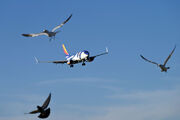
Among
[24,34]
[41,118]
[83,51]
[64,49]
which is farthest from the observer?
[64,49]

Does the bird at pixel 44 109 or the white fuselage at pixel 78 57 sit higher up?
the white fuselage at pixel 78 57

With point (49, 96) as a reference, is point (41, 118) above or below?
below

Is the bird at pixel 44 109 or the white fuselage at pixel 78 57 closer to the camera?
the bird at pixel 44 109

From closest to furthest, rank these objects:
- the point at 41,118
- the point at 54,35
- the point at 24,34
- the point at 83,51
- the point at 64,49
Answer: the point at 41,118 → the point at 54,35 → the point at 24,34 → the point at 83,51 → the point at 64,49

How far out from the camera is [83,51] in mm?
150250

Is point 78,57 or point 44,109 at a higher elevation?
point 78,57

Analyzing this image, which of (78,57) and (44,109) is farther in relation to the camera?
(78,57)

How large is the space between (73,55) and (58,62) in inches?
537

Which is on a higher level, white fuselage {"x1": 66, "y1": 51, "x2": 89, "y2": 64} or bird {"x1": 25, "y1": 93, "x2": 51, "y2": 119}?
white fuselage {"x1": 66, "y1": 51, "x2": 89, "y2": 64}

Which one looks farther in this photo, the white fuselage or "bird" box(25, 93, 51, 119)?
the white fuselage

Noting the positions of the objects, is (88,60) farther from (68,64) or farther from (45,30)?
(45,30)

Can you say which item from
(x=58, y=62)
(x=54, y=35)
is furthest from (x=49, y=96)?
(x=58, y=62)

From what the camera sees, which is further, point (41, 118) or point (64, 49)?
point (64, 49)

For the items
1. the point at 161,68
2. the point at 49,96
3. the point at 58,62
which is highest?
the point at 58,62
